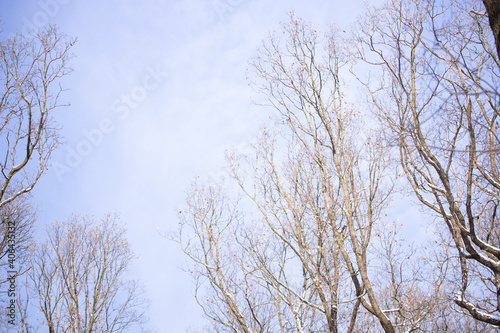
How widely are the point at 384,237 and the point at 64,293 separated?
Result: 44.7 feet

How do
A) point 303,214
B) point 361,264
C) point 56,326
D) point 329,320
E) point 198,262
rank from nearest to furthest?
point 361,264
point 329,320
point 303,214
point 198,262
point 56,326

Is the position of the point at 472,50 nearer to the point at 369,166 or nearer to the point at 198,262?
the point at 369,166

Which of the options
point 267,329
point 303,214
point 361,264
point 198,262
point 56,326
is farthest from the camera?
point 56,326

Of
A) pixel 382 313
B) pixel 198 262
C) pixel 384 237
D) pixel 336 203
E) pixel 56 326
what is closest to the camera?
pixel 382 313

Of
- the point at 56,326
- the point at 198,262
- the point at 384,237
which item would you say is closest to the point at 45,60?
the point at 198,262

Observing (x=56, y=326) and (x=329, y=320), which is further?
(x=56, y=326)

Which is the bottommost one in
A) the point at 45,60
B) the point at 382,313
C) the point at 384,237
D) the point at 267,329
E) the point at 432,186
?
the point at 382,313

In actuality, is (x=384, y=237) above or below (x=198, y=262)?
above

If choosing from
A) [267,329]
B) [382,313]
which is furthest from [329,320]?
[267,329]

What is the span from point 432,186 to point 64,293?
12.8m

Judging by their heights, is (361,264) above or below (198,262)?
below

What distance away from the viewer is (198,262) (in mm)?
9672

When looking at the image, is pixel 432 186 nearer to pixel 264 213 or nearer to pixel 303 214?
pixel 303 214

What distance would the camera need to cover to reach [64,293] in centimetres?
1248
